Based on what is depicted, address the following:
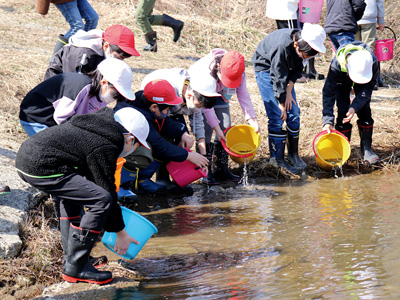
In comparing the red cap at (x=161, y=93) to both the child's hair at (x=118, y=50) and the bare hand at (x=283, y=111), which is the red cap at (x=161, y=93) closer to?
the child's hair at (x=118, y=50)

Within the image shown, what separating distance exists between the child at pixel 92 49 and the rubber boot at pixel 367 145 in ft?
9.57

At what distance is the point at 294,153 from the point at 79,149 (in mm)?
3433

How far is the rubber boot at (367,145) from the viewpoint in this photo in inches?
240

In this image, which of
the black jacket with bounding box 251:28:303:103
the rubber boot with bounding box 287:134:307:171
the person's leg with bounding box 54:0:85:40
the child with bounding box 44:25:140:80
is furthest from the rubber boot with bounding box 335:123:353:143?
the person's leg with bounding box 54:0:85:40

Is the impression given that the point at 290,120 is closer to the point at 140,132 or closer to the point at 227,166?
the point at 227,166

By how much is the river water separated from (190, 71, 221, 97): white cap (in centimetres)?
110

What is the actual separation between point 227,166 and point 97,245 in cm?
219

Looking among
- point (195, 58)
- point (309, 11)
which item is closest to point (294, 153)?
point (309, 11)

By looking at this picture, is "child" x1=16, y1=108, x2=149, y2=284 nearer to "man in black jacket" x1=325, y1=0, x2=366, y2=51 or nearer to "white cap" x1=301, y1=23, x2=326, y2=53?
"white cap" x1=301, y1=23, x2=326, y2=53

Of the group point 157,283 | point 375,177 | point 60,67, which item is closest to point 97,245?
point 157,283

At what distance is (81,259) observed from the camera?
11.1 feet

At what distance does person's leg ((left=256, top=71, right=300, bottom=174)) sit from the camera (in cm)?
589

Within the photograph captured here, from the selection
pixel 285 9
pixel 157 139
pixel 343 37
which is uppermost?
pixel 285 9

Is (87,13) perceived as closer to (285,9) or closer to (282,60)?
(285,9)
